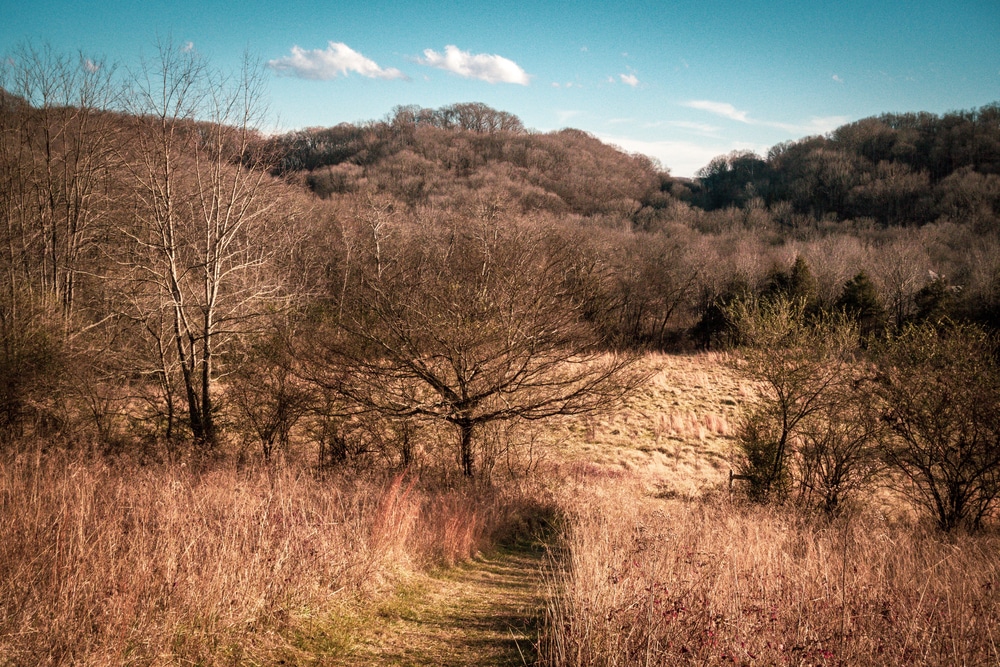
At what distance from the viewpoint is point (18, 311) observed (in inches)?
463

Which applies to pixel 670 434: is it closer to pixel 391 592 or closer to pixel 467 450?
pixel 467 450

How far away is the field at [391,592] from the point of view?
3295 millimetres

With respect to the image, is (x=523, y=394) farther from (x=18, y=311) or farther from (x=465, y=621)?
(x=18, y=311)

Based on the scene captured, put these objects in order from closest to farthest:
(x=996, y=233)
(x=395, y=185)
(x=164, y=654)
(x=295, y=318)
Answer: (x=164, y=654), (x=295, y=318), (x=996, y=233), (x=395, y=185)

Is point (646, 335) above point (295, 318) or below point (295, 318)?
below

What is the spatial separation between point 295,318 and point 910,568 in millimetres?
13178

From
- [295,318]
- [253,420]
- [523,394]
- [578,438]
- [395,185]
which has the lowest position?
[578,438]

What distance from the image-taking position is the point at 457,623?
4.51 meters

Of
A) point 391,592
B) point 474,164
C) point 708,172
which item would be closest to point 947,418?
point 391,592

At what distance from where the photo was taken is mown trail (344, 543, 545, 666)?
3779mm

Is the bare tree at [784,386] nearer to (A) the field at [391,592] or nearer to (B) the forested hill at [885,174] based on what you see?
(A) the field at [391,592]

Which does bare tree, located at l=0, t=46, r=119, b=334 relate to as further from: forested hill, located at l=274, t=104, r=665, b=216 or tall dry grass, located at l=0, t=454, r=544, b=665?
forested hill, located at l=274, t=104, r=665, b=216

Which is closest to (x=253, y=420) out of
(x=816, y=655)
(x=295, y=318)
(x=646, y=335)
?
(x=295, y=318)

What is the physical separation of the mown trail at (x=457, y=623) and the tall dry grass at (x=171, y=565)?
0.37 m
